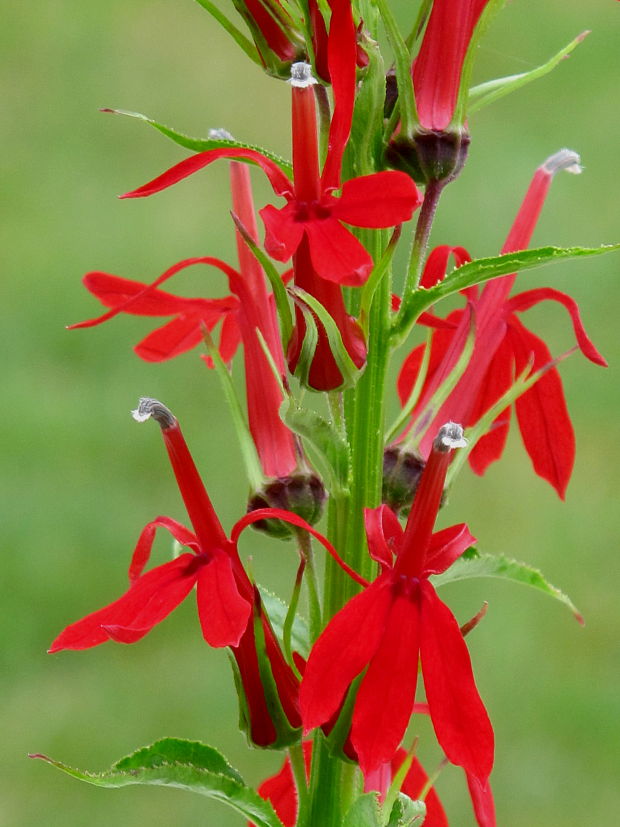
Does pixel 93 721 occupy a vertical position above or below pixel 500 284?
below

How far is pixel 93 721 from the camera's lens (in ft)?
8.02

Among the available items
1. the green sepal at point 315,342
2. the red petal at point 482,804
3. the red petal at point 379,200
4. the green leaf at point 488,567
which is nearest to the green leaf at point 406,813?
the red petal at point 482,804

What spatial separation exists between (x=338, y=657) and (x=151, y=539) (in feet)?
0.60

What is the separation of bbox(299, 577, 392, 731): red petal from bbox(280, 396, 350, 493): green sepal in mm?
111

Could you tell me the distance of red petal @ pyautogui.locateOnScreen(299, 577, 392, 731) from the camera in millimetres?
666

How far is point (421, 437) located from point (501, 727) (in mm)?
1756

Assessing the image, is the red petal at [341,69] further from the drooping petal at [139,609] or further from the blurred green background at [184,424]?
the blurred green background at [184,424]

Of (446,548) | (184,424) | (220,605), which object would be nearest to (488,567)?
(446,548)

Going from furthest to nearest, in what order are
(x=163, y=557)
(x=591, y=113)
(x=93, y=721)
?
1. (x=591, y=113)
2. (x=163, y=557)
3. (x=93, y=721)

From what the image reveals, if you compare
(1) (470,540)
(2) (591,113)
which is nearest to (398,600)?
(1) (470,540)

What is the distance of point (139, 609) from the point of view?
0.73 meters

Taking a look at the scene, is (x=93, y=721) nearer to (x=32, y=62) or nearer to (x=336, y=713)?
(x=336, y=713)

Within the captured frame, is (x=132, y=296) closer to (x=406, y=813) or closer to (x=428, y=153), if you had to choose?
(x=428, y=153)

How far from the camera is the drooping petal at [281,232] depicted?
648mm
